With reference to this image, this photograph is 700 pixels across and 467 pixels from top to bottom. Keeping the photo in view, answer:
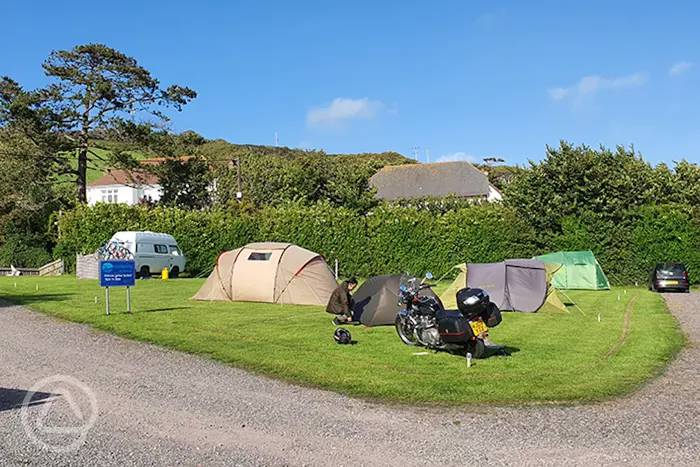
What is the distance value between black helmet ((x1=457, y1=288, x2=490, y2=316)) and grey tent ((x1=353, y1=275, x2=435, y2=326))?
3672mm

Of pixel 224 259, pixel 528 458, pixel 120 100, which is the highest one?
pixel 120 100

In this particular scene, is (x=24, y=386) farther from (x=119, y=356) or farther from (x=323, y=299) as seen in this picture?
(x=323, y=299)

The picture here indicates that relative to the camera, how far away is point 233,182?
57531 mm

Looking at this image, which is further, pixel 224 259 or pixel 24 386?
pixel 224 259

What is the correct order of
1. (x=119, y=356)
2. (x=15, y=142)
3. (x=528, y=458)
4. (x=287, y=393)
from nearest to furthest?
(x=528, y=458) → (x=287, y=393) → (x=119, y=356) → (x=15, y=142)

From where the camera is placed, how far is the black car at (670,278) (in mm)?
27219

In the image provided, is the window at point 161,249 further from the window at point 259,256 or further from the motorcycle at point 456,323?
the motorcycle at point 456,323

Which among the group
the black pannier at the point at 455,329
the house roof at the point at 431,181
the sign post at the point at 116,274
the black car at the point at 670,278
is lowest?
the black car at the point at 670,278

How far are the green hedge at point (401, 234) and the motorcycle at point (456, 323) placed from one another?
20.7m

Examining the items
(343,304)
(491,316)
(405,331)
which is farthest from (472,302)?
(343,304)

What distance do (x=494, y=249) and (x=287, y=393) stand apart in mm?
25257

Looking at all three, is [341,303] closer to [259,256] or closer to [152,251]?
[259,256]

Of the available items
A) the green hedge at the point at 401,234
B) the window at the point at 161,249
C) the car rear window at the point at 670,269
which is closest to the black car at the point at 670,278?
the car rear window at the point at 670,269

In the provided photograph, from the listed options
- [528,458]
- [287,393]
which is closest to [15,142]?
[287,393]
